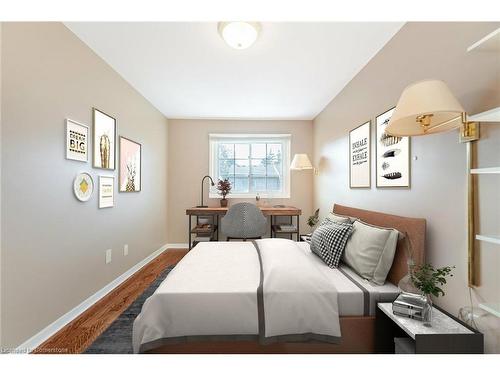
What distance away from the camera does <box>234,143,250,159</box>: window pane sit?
4234 millimetres

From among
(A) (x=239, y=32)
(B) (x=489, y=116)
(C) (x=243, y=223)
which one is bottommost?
(C) (x=243, y=223)

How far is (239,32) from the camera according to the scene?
169cm

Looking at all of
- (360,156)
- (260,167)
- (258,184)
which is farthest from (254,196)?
(360,156)

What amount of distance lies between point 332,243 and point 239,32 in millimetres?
1839

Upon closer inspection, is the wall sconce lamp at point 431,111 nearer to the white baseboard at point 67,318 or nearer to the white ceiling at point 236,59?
the white ceiling at point 236,59

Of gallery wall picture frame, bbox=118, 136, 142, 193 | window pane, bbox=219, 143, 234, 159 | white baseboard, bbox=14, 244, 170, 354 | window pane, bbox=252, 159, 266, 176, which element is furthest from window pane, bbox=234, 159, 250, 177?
white baseboard, bbox=14, 244, 170, 354

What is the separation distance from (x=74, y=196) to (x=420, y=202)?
2.72 metres

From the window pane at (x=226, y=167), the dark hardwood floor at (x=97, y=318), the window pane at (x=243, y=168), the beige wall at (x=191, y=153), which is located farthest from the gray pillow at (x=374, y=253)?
the window pane at (x=226, y=167)

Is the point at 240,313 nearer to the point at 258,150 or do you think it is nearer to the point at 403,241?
the point at 403,241

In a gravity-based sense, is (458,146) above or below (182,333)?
above

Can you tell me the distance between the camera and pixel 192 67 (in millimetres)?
2326
